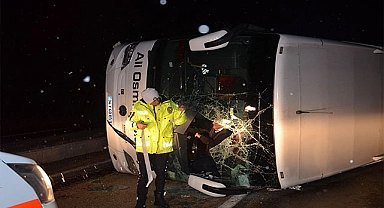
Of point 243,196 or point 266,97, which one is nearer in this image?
point 266,97

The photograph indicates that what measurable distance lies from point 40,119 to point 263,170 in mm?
14912

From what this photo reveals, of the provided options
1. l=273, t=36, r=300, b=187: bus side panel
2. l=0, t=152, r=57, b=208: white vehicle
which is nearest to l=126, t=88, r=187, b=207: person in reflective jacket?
l=273, t=36, r=300, b=187: bus side panel

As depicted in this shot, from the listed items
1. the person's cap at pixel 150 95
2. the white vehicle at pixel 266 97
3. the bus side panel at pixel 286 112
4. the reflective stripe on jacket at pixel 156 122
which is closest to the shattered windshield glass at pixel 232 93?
the white vehicle at pixel 266 97

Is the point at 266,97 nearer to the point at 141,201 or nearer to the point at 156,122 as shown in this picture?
the point at 156,122

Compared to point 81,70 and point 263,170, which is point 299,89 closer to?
point 263,170

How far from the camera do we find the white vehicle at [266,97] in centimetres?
568

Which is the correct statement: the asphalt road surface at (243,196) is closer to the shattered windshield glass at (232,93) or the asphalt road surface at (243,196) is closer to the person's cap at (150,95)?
the shattered windshield glass at (232,93)

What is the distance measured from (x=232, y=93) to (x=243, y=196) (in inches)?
53.2

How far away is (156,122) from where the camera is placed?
5.69 meters

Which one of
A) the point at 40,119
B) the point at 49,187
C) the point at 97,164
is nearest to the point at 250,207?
the point at 49,187

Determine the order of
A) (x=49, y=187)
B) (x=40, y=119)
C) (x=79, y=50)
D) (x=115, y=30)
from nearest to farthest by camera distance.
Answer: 1. (x=49, y=187)
2. (x=40, y=119)
3. (x=79, y=50)
4. (x=115, y=30)

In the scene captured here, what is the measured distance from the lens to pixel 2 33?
21.1 m

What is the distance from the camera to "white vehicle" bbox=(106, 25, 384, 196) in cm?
568

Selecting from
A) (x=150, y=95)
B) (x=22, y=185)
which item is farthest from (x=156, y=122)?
(x=22, y=185)
